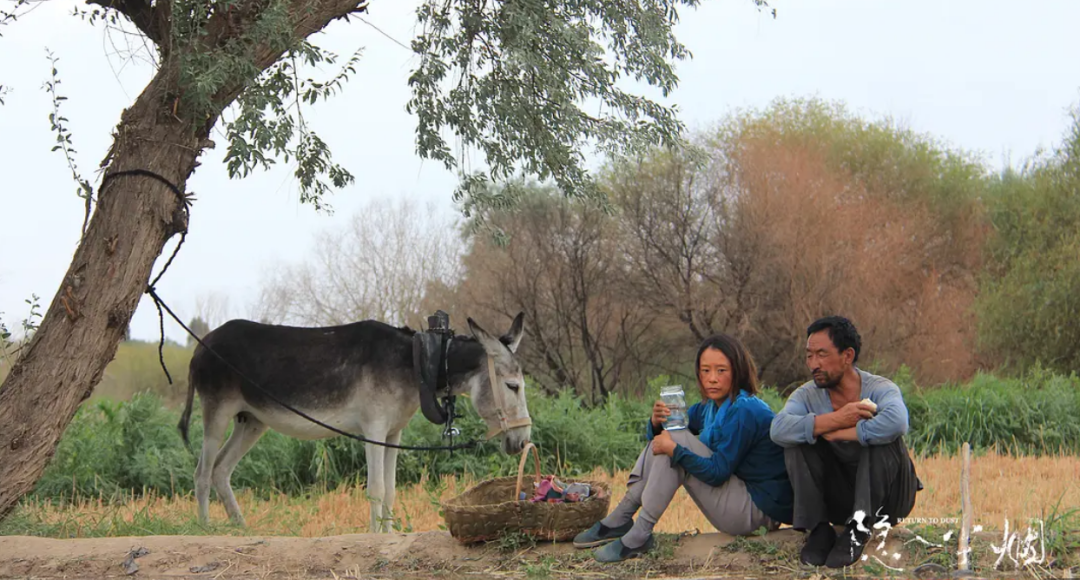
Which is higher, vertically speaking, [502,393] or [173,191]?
[173,191]

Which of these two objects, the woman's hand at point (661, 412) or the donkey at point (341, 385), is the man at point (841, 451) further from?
the donkey at point (341, 385)

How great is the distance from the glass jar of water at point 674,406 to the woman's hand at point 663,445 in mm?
58

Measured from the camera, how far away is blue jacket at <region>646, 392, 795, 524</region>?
6160mm

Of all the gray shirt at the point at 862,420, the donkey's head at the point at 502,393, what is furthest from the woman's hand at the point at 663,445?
the donkey's head at the point at 502,393

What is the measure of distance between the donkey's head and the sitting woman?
8.04 feet

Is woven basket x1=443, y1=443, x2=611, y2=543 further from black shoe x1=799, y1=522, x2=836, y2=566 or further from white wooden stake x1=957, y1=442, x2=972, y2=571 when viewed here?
white wooden stake x1=957, y1=442, x2=972, y2=571

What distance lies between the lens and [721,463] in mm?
6168

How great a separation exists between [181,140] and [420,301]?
22640mm

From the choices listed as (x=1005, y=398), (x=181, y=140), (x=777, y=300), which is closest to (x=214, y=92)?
(x=181, y=140)

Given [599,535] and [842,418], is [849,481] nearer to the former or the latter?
[842,418]

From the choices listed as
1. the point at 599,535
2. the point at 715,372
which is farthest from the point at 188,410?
the point at 715,372

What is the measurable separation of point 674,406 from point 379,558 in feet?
7.80

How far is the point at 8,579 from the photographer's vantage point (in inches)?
274

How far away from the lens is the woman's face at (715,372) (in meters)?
6.28
